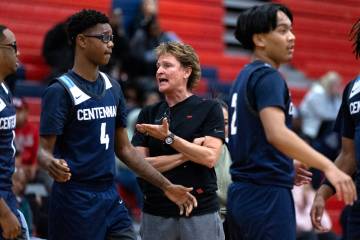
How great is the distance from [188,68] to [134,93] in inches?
236

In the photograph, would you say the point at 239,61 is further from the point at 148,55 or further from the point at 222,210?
the point at 222,210

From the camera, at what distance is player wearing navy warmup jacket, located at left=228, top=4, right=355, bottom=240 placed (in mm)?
4859

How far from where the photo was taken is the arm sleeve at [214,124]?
6020 millimetres

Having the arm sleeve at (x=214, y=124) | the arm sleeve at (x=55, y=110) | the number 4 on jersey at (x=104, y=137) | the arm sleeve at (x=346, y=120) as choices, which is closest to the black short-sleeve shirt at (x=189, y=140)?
the arm sleeve at (x=214, y=124)

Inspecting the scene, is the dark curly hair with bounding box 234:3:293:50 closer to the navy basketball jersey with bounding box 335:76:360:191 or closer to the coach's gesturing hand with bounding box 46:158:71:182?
the navy basketball jersey with bounding box 335:76:360:191

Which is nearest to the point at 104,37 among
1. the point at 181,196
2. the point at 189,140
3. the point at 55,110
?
the point at 55,110

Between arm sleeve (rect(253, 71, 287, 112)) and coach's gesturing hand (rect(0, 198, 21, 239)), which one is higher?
arm sleeve (rect(253, 71, 287, 112))

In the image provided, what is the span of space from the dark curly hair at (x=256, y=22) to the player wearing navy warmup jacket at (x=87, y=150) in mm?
1060

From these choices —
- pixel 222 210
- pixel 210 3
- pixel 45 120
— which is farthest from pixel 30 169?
pixel 210 3

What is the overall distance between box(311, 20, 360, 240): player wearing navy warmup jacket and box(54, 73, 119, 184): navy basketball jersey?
1389 mm

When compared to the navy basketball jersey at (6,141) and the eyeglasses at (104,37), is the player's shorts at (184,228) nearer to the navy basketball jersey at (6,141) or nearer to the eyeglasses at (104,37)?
the navy basketball jersey at (6,141)

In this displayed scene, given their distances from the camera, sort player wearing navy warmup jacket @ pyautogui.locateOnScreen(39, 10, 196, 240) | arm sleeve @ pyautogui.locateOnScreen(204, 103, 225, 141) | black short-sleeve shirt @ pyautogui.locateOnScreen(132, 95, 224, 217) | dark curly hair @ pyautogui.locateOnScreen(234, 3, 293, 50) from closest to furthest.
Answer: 1. dark curly hair @ pyautogui.locateOnScreen(234, 3, 293, 50)
2. player wearing navy warmup jacket @ pyautogui.locateOnScreen(39, 10, 196, 240)
3. black short-sleeve shirt @ pyautogui.locateOnScreen(132, 95, 224, 217)
4. arm sleeve @ pyautogui.locateOnScreen(204, 103, 225, 141)

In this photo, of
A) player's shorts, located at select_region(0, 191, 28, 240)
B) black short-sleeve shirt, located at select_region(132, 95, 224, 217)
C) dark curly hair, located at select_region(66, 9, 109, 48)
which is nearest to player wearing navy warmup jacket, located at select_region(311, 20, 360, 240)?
black short-sleeve shirt, located at select_region(132, 95, 224, 217)

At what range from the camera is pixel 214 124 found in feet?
19.8
